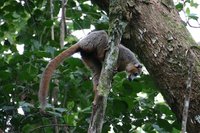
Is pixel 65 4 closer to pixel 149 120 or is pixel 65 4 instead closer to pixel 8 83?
pixel 8 83

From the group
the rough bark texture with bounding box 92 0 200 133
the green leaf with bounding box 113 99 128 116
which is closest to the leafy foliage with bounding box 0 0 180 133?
the green leaf with bounding box 113 99 128 116

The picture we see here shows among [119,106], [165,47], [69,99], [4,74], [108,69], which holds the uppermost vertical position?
[108,69]

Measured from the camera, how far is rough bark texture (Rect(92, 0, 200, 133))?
8.96ft

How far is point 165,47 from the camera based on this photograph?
9.37 feet

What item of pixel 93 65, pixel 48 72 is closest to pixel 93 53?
pixel 93 65

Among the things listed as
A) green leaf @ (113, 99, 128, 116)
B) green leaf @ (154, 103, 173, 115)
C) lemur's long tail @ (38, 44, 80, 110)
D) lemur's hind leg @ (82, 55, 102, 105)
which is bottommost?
green leaf @ (154, 103, 173, 115)

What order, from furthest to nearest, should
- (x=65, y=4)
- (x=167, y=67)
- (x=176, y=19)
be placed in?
(x=65, y=4) → (x=176, y=19) → (x=167, y=67)

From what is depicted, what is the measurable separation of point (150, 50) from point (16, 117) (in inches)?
48.9

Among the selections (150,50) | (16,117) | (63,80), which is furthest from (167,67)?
(16,117)

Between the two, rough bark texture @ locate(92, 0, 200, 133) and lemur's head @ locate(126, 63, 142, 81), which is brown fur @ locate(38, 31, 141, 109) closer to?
lemur's head @ locate(126, 63, 142, 81)

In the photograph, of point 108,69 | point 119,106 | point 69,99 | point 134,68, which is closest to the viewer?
point 108,69

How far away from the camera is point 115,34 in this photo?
8.08 feet

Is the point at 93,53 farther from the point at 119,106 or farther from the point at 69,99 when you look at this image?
the point at 119,106

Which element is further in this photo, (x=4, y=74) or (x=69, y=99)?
(x=69, y=99)
